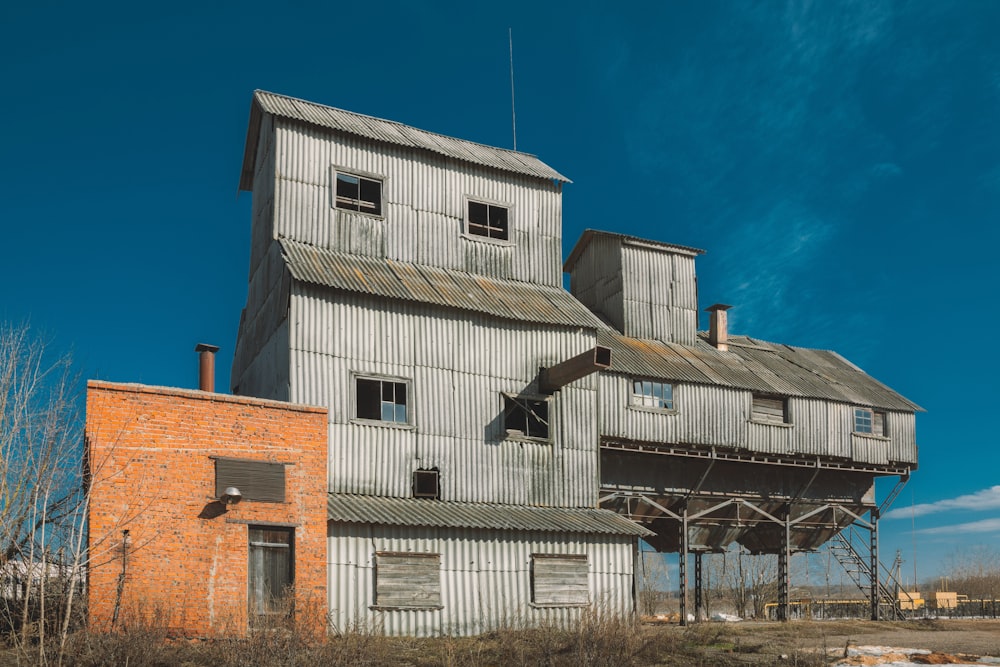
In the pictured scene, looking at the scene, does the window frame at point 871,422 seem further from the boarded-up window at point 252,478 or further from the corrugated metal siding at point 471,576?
the boarded-up window at point 252,478

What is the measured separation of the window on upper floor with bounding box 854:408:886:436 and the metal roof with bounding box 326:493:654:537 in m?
13.4

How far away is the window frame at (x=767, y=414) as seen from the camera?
34594 millimetres

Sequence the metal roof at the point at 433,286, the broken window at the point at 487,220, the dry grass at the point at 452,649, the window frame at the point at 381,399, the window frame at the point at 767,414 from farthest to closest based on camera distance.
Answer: the window frame at the point at 767,414, the broken window at the point at 487,220, the metal roof at the point at 433,286, the window frame at the point at 381,399, the dry grass at the point at 452,649

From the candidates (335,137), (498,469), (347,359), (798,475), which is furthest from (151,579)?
(798,475)

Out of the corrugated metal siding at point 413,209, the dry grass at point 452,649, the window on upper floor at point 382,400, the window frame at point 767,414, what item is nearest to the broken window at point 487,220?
the corrugated metal siding at point 413,209

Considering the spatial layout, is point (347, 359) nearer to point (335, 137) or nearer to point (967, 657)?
point (335, 137)

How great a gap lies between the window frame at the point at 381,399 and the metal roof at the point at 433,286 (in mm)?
2064

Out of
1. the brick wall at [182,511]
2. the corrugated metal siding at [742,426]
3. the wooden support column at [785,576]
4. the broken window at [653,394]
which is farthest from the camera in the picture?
the wooden support column at [785,576]

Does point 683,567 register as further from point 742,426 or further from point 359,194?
point 359,194

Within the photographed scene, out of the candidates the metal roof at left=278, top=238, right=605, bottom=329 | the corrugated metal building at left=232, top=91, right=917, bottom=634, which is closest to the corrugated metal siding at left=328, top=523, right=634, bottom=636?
the corrugated metal building at left=232, top=91, right=917, bottom=634

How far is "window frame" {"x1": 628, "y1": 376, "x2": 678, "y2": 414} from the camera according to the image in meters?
32.0

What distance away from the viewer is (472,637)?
24.1 metres

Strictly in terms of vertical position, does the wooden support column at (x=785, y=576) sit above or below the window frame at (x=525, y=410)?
below

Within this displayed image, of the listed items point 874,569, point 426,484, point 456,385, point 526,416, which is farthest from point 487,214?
point 874,569
